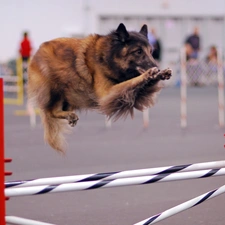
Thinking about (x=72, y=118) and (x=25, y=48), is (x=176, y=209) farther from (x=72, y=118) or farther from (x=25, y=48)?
(x=25, y=48)

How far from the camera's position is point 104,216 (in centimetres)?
446

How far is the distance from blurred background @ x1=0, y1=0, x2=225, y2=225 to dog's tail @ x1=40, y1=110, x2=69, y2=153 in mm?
590

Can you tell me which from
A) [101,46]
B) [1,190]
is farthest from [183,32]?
[1,190]

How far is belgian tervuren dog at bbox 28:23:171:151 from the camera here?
4074 mm

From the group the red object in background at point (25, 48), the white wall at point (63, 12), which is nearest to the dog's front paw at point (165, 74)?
the red object in background at point (25, 48)

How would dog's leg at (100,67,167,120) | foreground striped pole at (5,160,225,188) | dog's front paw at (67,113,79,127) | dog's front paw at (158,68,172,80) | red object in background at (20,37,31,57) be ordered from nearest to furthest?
foreground striped pole at (5,160,225,188), dog's front paw at (158,68,172,80), dog's leg at (100,67,167,120), dog's front paw at (67,113,79,127), red object in background at (20,37,31,57)

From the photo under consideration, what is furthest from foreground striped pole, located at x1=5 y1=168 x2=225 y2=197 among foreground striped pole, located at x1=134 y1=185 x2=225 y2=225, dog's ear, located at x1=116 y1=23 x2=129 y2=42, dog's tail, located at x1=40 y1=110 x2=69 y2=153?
dog's tail, located at x1=40 y1=110 x2=69 y2=153

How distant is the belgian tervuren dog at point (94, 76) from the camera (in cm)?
407

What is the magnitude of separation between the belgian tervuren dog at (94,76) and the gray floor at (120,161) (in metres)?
0.75

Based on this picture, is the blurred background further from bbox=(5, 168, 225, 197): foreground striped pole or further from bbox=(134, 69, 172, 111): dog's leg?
bbox=(5, 168, 225, 197): foreground striped pole

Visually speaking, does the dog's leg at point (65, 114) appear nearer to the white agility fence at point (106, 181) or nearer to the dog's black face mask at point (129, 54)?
the dog's black face mask at point (129, 54)

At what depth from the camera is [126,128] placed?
1035 cm

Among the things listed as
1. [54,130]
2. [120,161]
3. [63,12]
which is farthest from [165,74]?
[63,12]

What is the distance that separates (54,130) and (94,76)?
77cm
